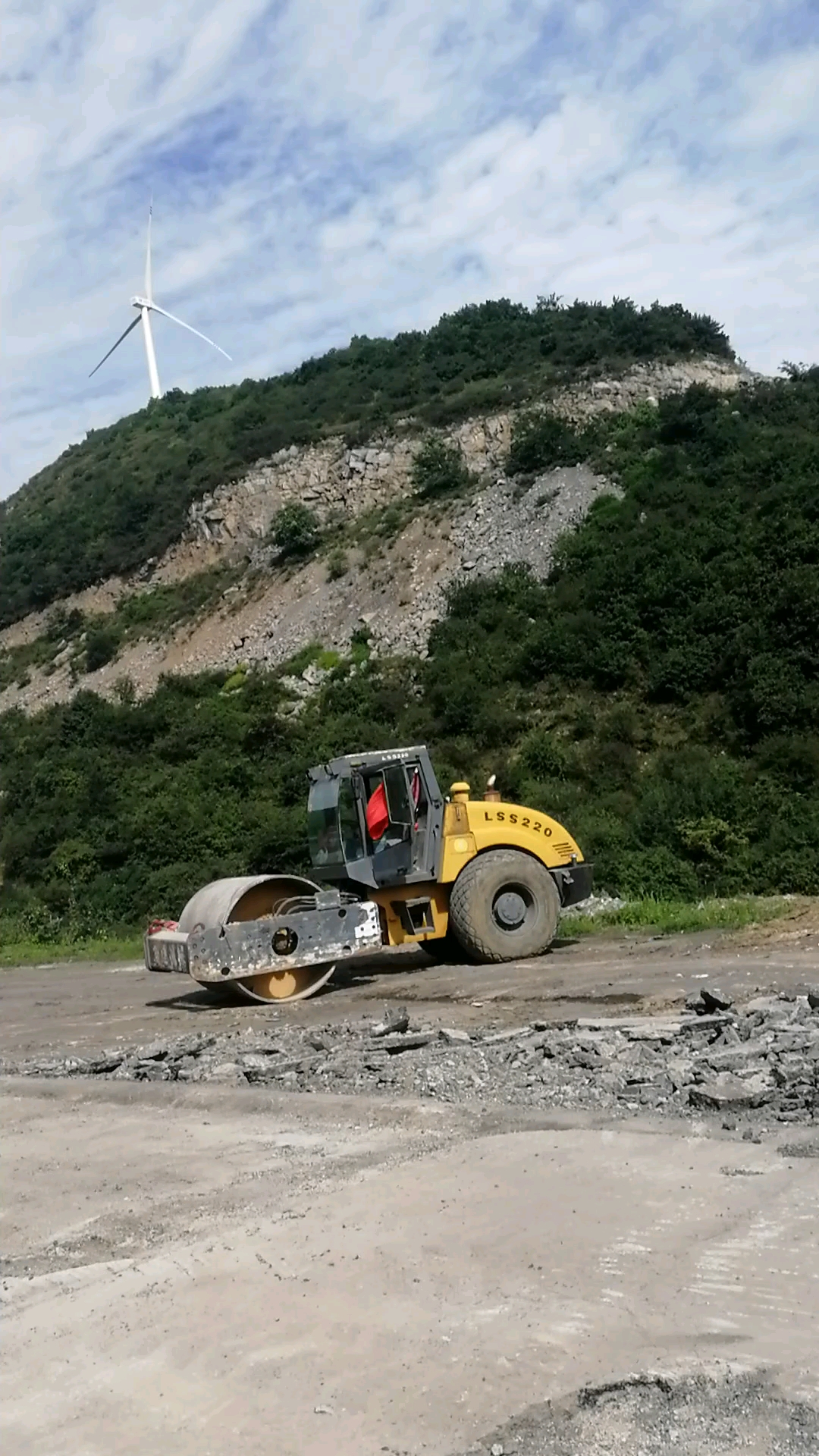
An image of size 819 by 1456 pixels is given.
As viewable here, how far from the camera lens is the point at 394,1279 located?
17.1 ft

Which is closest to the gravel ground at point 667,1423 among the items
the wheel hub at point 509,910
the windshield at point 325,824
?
the windshield at point 325,824

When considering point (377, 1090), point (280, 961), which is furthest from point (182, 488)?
point (377, 1090)

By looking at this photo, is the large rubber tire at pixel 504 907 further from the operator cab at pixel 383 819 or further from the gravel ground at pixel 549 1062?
the gravel ground at pixel 549 1062

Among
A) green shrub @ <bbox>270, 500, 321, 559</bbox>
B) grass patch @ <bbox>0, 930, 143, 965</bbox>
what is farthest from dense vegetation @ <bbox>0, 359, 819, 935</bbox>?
green shrub @ <bbox>270, 500, 321, 559</bbox>

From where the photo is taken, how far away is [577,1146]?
6680 millimetres

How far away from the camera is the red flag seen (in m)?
14.8

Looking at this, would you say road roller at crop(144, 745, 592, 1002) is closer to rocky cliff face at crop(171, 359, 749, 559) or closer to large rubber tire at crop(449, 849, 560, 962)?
large rubber tire at crop(449, 849, 560, 962)

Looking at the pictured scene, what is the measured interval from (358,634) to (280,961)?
84.7 ft

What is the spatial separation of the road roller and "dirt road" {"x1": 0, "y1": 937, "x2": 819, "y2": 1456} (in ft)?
17.1

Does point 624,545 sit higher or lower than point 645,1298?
higher

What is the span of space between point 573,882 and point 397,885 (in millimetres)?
2253

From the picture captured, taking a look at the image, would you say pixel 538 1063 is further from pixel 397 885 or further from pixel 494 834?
pixel 494 834

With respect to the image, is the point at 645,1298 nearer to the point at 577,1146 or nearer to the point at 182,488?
the point at 577,1146

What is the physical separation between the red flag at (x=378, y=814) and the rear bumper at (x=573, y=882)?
2.13 metres
